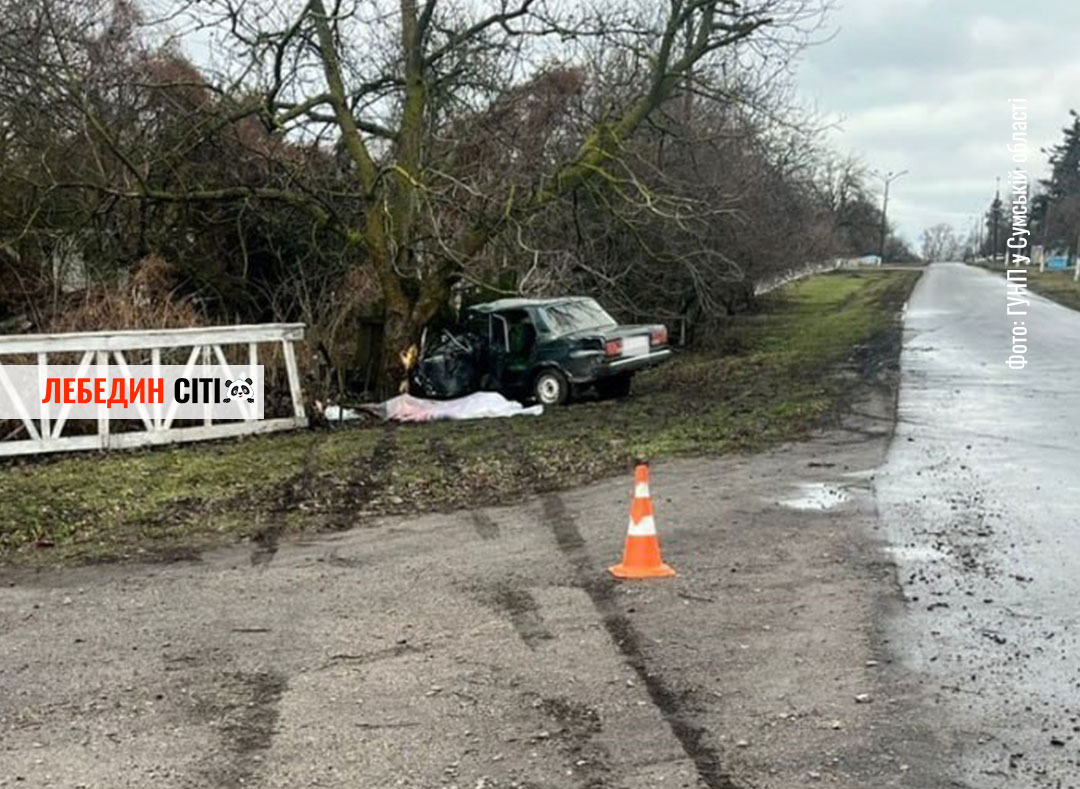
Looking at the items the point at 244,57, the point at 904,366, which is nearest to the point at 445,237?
the point at 244,57

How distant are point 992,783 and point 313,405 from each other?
11.2 m

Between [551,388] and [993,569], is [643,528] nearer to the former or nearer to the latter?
[993,569]

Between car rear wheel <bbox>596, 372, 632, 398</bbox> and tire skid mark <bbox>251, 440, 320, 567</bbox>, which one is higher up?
car rear wheel <bbox>596, 372, 632, 398</bbox>

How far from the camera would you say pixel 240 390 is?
1275 cm

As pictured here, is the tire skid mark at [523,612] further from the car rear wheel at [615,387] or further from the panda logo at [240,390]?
the car rear wheel at [615,387]

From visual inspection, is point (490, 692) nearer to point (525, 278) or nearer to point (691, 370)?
point (525, 278)

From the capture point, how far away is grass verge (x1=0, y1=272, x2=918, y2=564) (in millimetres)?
7746

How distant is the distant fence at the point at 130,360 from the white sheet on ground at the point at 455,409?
168 cm

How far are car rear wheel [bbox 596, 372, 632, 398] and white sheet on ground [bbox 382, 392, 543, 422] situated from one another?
1388 millimetres

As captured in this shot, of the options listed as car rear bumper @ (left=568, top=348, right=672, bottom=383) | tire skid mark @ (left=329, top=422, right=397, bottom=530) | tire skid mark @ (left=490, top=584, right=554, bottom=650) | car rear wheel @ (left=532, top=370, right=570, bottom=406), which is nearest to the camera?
tire skid mark @ (left=490, top=584, right=554, bottom=650)

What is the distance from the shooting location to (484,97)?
16.9 metres

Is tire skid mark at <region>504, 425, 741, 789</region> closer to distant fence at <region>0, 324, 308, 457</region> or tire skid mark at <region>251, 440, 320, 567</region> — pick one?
tire skid mark at <region>251, 440, 320, 567</region>

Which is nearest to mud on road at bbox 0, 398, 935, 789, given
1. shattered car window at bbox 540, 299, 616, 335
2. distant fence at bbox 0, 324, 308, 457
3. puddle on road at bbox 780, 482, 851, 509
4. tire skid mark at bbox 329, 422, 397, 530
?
puddle on road at bbox 780, 482, 851, 509

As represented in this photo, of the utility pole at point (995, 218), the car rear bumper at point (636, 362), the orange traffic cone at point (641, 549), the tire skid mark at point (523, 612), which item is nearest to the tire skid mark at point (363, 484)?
the tire skid mark at point (523, 612)
